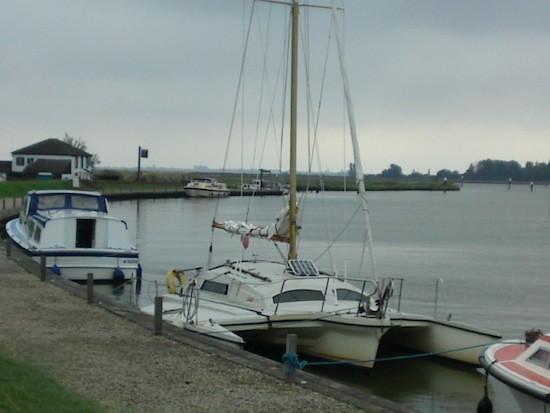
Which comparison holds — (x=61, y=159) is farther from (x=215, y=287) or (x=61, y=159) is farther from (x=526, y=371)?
(x=526, y=371)

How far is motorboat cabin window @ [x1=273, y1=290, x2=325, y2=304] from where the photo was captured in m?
19.9

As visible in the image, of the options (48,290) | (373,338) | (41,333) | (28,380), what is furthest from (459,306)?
(28,380)

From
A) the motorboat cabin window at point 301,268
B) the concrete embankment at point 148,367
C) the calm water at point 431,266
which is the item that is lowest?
the calm water at point 431,266

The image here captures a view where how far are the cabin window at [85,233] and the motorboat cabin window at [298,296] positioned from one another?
552 inches

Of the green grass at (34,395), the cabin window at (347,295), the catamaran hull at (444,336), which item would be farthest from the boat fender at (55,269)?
the green grass at (34,395)

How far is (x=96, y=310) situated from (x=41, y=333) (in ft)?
9.04

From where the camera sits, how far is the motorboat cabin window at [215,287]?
21.4m

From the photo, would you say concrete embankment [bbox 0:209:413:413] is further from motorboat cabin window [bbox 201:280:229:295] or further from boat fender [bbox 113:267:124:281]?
→ boat fender [bbox 113:267:124:281]

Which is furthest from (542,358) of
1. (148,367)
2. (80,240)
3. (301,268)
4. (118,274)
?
(80,240)

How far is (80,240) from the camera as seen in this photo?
106 ft

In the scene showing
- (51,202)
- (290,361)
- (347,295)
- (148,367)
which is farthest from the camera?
(51,202)

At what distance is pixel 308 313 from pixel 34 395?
29.0 ft

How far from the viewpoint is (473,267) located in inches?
1786

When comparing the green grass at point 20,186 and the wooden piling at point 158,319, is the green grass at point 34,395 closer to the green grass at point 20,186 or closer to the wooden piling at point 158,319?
the wooden piling at point 158,319
